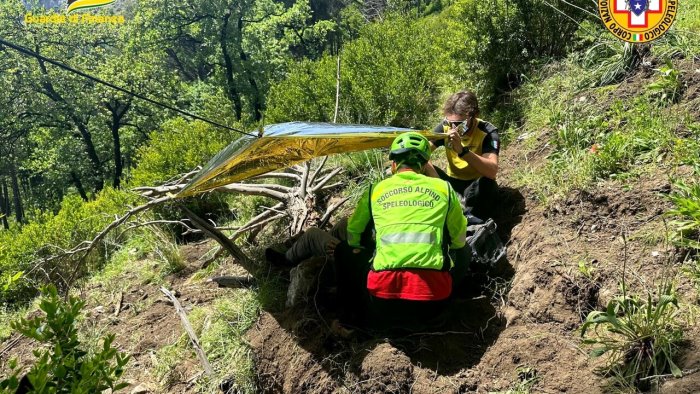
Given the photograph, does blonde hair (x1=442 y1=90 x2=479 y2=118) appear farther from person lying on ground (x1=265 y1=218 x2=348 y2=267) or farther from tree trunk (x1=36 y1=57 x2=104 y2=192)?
tree trunk (x1=36 y1=57 x2=104 y2=192)

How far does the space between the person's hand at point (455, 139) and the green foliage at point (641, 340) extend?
1438 mm

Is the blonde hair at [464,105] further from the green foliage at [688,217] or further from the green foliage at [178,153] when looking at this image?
the green foliage at [178,153]

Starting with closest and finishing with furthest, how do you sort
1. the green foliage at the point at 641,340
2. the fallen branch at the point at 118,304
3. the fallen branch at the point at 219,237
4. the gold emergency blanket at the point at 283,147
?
the green foliage at the point at 641,340 < the gold emergency blanket at the point at 283,147 < the fallen branch at the point at 219,237 < the fallen branch at the point at 118,304

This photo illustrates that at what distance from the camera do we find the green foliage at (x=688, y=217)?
7.46 feet

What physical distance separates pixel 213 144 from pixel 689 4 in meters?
6.41

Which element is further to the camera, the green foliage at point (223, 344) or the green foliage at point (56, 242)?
the green foliage at point (56, 242)

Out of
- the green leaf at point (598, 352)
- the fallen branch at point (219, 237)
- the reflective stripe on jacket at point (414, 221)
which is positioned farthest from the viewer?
the fallen branch at point (219, 237)

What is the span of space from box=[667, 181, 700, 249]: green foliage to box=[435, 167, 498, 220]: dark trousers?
1.28 metres

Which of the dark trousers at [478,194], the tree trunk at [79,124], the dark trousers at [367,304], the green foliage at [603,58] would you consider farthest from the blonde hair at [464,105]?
the tree trunk at [79,124]

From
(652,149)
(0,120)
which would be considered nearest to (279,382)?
(652,149)

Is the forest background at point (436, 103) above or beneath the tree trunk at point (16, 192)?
above

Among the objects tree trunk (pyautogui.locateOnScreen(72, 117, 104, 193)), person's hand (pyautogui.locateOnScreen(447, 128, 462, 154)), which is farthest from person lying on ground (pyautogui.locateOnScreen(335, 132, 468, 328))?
tree trunk (pyautogui.locateOnScreen(72, 117, 104, 193))

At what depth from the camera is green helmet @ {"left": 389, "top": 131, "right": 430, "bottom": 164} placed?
8.99ft

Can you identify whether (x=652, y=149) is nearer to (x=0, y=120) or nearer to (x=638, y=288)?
(x=638, y=288)
